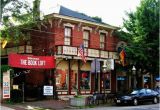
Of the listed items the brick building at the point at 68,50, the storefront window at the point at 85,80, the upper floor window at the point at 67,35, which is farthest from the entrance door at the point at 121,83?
the upper floor window at the point at 67,35

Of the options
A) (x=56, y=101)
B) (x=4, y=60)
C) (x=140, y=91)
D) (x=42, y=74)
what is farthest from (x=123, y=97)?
(x=4, y=60)

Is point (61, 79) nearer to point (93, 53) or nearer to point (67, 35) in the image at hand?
point (93, 53)

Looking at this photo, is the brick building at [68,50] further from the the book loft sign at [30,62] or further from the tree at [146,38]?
the tree at [146,38]

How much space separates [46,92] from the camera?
104ft

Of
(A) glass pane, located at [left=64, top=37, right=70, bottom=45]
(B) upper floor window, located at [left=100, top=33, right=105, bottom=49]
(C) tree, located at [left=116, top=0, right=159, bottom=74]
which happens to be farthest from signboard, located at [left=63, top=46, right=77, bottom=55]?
(C) tree, located at [left=116, top=0, right=159, bottom=74]

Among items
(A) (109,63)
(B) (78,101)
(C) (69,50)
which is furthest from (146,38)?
(B) (78,101)

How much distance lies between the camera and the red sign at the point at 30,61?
3109 centimetres

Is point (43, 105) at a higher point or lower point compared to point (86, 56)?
lower

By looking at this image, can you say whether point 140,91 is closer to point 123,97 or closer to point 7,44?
point 123,97

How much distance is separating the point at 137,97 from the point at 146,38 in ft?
28.1

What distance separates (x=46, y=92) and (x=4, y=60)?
9.10 m

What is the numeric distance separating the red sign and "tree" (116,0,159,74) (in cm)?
952

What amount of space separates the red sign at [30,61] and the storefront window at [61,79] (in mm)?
2154

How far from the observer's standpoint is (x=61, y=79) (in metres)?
36.6
